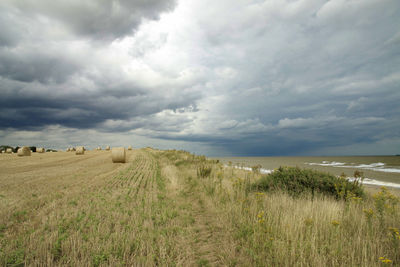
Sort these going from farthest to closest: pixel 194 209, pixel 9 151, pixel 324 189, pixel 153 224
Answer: pixel 9 151 < pixel 324 189 < pixel 194 209 < pixel 153 224

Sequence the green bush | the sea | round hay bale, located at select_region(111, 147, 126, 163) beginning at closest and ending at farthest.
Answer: the green bush < the sea < round hay bale, located at select_region(111, 147, 126, 163)

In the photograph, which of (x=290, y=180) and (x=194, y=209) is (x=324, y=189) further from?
(x=194, y=209)

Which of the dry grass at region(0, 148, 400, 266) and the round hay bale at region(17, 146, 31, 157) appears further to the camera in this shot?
the round hay bale at region(17, 146, 31, 157)

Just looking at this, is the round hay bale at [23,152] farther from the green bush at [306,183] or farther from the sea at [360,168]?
the green bush at [306,183]

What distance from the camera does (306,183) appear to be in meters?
9.15

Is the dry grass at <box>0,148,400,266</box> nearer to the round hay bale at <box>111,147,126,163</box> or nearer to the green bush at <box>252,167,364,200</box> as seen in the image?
the green bush at <box>252,167,364,200</box>

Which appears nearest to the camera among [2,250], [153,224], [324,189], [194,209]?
[2,250]

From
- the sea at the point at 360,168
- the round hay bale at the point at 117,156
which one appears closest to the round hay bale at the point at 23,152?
the round hay bale at the point at 117,156

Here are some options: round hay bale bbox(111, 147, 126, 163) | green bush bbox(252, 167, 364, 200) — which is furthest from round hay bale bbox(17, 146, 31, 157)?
green bush bbox(252, 167, 364, 200)

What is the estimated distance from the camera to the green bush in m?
8.58

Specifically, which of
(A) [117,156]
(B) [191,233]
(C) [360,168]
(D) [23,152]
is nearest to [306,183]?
(B) [191,233]

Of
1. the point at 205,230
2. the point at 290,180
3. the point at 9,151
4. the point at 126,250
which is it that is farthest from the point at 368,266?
the point at 9,151

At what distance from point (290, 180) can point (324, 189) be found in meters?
1.42

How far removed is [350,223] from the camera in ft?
16.9
